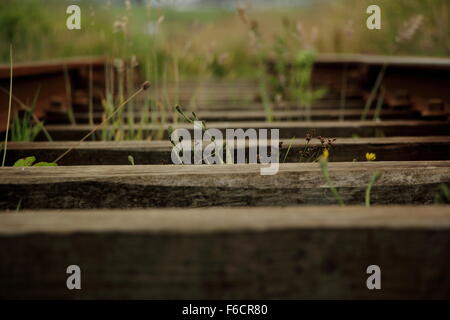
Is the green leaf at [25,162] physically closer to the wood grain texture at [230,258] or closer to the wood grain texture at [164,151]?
the wood grain texture at [164,151]

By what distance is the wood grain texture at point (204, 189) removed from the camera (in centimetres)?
134

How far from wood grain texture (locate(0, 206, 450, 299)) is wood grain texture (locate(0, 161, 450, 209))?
19.3 inches

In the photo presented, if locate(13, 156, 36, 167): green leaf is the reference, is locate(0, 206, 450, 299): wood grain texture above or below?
below

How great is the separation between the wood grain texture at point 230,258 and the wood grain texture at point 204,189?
0.49m

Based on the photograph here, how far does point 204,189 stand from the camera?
1.36 m

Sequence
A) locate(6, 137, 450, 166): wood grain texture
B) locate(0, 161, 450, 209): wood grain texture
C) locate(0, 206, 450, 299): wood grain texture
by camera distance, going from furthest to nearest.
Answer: locate(6, 137, 450, 166): wood grain texture, locate(0, 161, 450, 209): wood grain texture, locate(0, 206, 450, 299): wood grain texture

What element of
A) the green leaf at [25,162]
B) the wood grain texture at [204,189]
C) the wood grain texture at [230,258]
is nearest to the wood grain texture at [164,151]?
the green leaf at [25,162]

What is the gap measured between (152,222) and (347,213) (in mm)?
380

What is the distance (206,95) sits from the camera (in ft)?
15.6

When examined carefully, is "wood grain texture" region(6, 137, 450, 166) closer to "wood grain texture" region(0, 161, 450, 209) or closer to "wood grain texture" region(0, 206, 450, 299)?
"wood grain texture" region(0, 161, 450, 209)

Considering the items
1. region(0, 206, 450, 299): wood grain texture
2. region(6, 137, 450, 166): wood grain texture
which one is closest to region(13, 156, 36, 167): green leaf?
region(6, 137, 450, 166): wood grain texture

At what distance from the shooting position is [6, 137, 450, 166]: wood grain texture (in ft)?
6.15

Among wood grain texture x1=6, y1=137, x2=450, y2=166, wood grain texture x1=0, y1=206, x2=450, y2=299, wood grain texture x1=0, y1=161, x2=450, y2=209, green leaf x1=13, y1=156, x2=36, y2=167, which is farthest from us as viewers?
wood grain texture x1=6, y1=137, x2=450, y2=166
